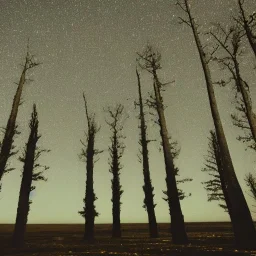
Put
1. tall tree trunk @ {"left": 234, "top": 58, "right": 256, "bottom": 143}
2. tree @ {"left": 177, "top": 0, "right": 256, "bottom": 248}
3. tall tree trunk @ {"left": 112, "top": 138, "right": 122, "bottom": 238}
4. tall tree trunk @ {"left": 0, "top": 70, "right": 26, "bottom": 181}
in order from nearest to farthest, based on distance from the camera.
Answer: tree @ {"left": 177, "top": 0, "right": 256, "bottom": 248}, tall tree trunk @ {"left": 234, "top": 58, "right": 256, "bottom": 143}, tall tree trunk @ {"left": 0, "top": 70, "right": 26, "bottom": 181}, tall tree trunk @ {"left": 112, "top": 138, "right": 122, "bottom": 238}

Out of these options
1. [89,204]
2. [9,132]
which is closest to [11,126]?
[9,132]

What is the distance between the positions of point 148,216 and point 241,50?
12378mm

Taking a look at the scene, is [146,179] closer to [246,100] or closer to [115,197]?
[115,197]

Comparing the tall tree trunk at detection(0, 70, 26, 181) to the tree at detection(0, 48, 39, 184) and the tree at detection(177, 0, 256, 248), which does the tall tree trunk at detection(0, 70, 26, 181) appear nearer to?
the tree at detection(0, 48, 39, 184)

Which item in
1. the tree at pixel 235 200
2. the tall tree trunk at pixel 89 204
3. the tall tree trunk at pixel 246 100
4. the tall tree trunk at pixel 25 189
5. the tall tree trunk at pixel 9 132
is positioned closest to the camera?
the tree at pixel 235 200

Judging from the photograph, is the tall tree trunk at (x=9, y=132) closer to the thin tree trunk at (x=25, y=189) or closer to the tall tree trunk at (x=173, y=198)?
the thin tree trunk at (x=25, y=189)

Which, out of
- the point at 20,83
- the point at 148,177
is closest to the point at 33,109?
the point at 20,83

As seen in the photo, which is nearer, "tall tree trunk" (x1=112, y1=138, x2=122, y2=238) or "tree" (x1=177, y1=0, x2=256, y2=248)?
"tree" (x1=177, y1=0, x2=256, y2=248)

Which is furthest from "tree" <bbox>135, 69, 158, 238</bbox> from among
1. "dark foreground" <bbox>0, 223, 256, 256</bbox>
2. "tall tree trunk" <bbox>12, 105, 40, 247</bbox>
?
"tall tree trunk" <bbox>12, 105, 40, 247</bbox>

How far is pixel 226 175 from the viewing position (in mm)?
9805

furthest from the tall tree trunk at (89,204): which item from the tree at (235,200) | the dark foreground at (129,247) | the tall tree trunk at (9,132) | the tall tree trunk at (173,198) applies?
the tree at (235,200)

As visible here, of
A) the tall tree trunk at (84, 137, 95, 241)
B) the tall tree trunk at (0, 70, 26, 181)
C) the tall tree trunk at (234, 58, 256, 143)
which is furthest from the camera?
the tall tree trunk at (84, 137, 95, 241)

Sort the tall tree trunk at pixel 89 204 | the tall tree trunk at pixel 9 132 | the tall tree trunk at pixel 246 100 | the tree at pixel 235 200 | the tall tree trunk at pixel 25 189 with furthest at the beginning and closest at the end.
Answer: the tall tree trunk at pixel 89 204 < the tall tree trunk at pixel 25 189 < the tall tree trunk at pixel 9 132 < the tall tree trunk at pixel 246 100 < the tree at pixel 235 200

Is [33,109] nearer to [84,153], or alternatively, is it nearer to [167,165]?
[84,153]
